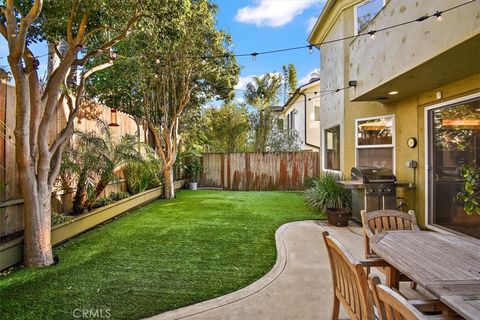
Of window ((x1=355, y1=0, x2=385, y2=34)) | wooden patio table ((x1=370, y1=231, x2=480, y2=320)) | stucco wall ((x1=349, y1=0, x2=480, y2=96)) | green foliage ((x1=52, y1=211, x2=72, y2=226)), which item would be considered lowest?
green foliage ((x1=52, y1=211, x2=72, y2=226))

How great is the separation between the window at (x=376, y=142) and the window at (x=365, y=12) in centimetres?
239

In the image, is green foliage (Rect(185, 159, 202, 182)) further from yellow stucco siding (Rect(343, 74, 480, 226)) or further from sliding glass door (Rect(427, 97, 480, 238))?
sliding glass door (Rect(427, 97, 480, 238))

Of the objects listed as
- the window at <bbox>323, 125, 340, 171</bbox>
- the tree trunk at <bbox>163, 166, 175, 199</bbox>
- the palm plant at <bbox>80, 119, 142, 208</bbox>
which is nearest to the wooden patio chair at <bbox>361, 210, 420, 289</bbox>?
the palm plant at <bbox>80, 119, 142, 208</bbox>

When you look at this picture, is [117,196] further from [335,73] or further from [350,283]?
[335,73]

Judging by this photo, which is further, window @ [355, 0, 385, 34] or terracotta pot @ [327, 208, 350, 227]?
window @ [355, 0, 385, 34]

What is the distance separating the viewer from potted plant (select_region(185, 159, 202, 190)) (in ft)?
39.5

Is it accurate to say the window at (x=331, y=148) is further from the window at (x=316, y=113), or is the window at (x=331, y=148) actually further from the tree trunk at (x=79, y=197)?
the tree trunk at (x=79, y=197)

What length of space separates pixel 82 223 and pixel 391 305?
536 cm

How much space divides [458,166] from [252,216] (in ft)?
13.3

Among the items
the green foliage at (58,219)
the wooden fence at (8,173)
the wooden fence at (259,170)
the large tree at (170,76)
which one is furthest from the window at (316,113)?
the wooden fence at (8,173)

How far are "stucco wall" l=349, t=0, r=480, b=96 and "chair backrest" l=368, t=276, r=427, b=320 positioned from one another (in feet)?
10.1

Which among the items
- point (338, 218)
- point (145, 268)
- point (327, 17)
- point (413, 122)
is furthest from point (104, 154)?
point (327, 17)

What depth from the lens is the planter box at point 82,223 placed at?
3643mm

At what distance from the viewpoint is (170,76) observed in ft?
29.5
